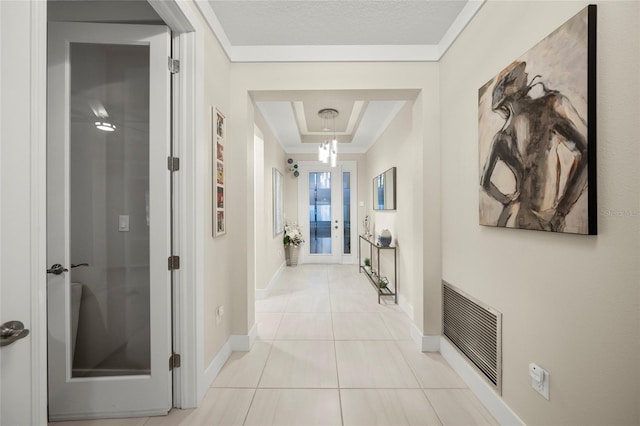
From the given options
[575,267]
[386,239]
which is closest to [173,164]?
[575,267]

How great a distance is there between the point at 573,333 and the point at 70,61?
2902mm

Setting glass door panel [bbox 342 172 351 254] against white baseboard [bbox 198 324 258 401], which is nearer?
white baseboard [bbox 198 324 258 401]

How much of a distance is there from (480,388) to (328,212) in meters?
4.78

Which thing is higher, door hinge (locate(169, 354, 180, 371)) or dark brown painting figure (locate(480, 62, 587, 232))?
dark brown painting figure (locate(480, 62, 587, 232))

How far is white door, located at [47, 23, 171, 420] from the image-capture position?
160 centimetres

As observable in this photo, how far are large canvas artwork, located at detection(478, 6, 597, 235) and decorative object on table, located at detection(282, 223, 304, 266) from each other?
14.9ft

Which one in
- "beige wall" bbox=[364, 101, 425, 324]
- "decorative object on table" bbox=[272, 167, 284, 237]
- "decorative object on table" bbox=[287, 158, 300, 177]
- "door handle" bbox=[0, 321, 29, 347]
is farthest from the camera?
"decorative object on table" bbox=[287, 158, 300, 177]

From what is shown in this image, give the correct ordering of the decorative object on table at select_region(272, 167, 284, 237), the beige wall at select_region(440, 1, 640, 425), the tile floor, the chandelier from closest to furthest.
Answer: the beige wall at select_region(440, 1, 640, 425)
the tile floor
the chandelier
the decorative object on table at select_region(272, 167, 284, 237)

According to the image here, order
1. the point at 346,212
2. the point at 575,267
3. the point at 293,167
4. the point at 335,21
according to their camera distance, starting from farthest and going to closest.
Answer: the point at 346,212 < the point at 293,167 < the point at 335,21 < the point at 575,267

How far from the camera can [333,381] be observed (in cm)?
202

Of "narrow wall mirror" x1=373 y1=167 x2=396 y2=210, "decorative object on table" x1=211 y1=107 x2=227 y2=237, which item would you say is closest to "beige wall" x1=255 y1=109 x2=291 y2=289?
"decorative object on table" x1=211 y1=107 x2=227 y2=237

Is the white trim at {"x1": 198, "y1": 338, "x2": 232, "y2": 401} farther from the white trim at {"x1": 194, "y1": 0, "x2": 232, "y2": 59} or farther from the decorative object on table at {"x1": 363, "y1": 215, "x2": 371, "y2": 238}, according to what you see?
the decorative object on table at {"x1": 363, "y1": 215, "x2": 371, "y2": 238}

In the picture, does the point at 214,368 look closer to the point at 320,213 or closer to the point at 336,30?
the point at 336,30

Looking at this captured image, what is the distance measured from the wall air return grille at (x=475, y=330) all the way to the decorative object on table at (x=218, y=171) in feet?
6.26
